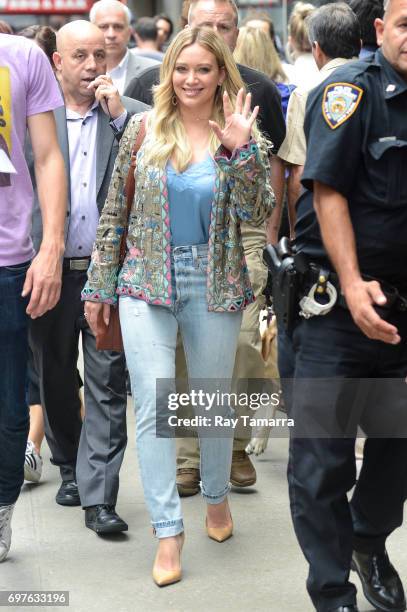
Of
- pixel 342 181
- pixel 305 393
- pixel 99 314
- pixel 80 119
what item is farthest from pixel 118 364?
pixel 342 181

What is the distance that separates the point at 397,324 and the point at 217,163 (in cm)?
93

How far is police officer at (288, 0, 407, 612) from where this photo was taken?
12.3ft

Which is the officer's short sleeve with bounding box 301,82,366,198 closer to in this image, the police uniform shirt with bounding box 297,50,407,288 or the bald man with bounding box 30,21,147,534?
the police uniform shirt with bounding box 297,50,407,288

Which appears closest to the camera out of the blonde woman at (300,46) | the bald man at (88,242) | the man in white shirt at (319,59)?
the bald man at (88,242)

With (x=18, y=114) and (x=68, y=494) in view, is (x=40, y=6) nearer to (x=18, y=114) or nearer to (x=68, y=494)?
(x=68, y=494)

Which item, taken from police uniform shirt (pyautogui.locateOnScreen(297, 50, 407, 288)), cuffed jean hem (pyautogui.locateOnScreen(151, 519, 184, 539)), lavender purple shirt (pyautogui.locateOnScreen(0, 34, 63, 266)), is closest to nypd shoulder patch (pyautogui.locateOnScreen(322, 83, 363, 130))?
police uniform shirt (pyautogui.locateOnScreen(297, 50, 407, 288))

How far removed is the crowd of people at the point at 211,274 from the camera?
381 cm

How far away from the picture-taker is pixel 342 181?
12.3 ft

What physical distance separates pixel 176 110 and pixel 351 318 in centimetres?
128

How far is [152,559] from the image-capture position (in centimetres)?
482

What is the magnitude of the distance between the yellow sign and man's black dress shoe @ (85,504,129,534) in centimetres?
164

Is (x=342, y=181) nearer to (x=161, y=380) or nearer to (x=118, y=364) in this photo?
(x=161, y=380)

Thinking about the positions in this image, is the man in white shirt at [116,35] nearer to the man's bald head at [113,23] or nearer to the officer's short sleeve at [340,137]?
the man's bald head at [113,23]

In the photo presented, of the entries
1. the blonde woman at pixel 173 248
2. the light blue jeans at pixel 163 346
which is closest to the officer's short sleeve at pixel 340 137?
the blonde woman at pixel 173 248
